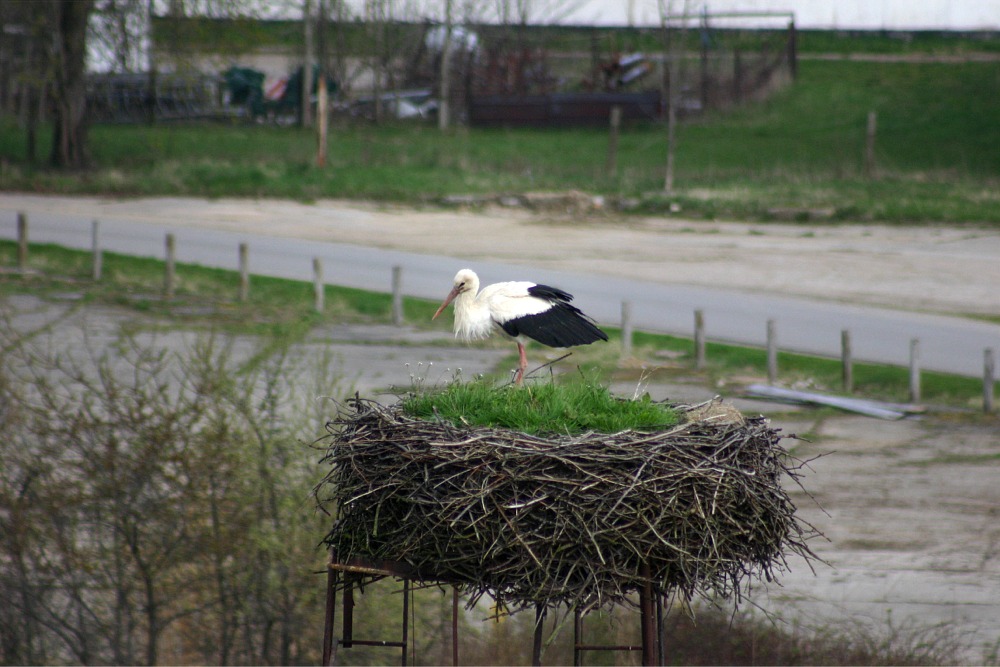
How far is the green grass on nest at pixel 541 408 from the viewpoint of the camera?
5559 millimetres

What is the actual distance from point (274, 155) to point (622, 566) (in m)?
43.9

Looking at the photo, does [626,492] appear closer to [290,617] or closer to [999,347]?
[290,617]

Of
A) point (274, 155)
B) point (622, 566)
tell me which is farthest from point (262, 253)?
point (622, 566)

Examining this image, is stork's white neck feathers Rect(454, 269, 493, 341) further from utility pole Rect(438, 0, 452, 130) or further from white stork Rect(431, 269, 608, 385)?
utility pole Rect(438, 0, 452, 130)

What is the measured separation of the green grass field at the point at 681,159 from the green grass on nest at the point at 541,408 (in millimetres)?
32896

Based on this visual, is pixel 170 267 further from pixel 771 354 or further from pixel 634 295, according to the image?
pixel 771 354

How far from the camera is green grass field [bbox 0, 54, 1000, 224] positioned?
3962 centimetres

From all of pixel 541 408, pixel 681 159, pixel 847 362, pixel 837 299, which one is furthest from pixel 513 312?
pixel 681 159

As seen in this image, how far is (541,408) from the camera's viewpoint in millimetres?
5695

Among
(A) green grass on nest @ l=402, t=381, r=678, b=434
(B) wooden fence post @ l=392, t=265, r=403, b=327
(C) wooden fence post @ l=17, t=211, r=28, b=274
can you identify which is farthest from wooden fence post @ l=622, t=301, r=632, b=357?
(A) green grass on nest @ l=402, t=381, r=678, b=434

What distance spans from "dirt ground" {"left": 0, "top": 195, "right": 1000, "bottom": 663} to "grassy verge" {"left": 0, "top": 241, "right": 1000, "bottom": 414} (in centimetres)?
106

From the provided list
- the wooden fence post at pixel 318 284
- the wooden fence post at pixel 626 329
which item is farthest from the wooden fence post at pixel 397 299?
the wooden fence post at pixel 626 329

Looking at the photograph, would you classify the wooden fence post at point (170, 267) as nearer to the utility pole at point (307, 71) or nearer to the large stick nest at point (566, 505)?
the large stick nest at point (566, 505)

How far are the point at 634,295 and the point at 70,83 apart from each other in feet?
77.8
